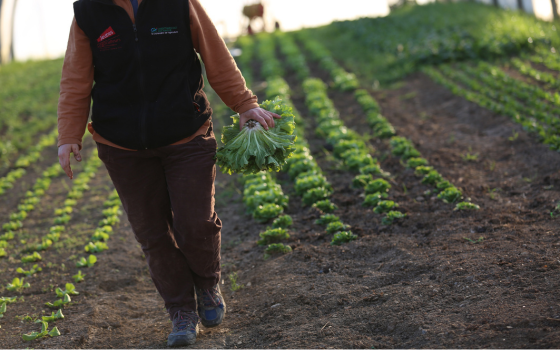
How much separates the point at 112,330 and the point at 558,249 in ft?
10.3

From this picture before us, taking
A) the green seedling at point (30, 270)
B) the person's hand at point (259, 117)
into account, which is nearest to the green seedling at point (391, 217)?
the person's hand at point (259, 117)

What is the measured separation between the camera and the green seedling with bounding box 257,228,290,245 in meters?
4.68

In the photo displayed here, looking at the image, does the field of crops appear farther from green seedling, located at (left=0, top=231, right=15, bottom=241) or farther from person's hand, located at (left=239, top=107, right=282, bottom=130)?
person's hand, located at (left=239, top=107, right=282, bottom=130)

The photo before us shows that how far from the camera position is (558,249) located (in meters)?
3.43

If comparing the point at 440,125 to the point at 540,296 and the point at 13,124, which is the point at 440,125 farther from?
the point at 13,124

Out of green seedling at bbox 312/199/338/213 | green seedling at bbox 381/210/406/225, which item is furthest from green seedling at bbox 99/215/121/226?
green seedling at bbox 381/210/406/225

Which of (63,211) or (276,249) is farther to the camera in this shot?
(63,211)

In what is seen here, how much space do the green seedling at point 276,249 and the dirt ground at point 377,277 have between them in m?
0.10

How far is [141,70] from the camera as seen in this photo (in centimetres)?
291

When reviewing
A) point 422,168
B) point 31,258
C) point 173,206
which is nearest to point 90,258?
point 31,258

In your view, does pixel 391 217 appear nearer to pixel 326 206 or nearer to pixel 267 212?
pixel 326 206

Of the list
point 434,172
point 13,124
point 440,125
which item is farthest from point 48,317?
point 13,124

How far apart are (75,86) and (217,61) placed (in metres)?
0.86

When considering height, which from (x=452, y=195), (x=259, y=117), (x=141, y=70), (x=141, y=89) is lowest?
(x=452, y=195)
